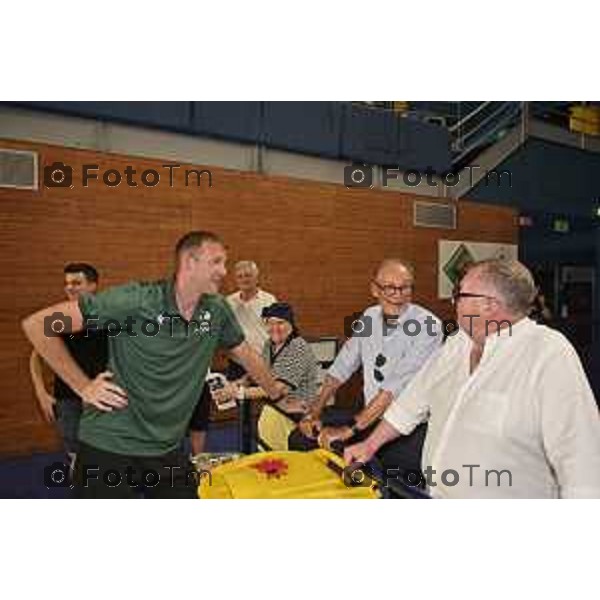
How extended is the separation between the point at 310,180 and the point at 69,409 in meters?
1.27

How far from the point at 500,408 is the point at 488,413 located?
0.14 ft

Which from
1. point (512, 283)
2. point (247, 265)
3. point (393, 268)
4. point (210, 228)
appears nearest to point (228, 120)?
point (210, 228)

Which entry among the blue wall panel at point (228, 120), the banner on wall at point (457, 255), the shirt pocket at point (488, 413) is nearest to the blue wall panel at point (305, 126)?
the blue wall panel at point (228, 120)

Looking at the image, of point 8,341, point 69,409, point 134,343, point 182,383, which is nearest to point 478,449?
point 182,383

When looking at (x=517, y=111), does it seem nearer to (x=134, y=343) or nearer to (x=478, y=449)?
(x=478, y=449)

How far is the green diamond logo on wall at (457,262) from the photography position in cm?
246

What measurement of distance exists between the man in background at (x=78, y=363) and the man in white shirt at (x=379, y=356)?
780mm

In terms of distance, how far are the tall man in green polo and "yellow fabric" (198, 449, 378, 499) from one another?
20 centimetres

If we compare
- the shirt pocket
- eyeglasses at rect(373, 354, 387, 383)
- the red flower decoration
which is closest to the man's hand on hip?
the red flower decoration

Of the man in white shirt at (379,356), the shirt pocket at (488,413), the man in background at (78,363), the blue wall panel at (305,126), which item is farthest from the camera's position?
the blue wall panel at (305,126)

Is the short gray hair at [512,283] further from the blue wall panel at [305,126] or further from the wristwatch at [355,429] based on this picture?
the blue wall panel at [305,126]

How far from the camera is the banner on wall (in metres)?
2.40

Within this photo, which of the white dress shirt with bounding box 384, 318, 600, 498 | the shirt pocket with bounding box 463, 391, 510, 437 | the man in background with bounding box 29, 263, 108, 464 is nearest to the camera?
the white dress shirt with bounding box 384, 318, 600, 498

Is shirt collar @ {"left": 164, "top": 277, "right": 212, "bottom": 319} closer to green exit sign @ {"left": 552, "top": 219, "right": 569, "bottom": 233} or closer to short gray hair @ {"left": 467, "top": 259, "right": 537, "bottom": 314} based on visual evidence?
short gray hair @ {"left": 467, "top": 259, "right": 537, "bottom": 314}
